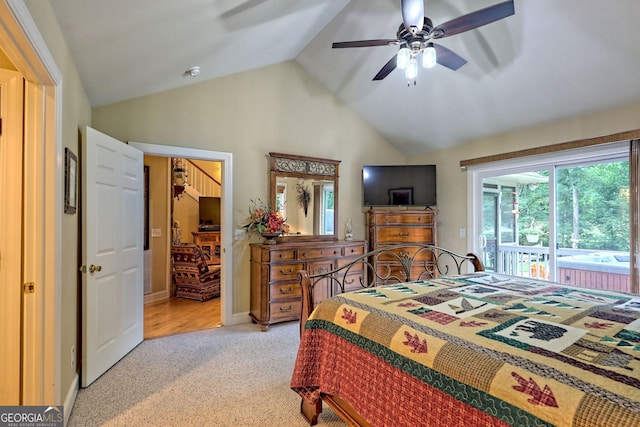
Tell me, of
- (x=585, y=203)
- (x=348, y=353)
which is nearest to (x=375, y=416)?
(x=348, y=353)

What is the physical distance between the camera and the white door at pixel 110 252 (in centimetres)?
243

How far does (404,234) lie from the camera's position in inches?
178

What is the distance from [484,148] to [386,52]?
72.1 inches

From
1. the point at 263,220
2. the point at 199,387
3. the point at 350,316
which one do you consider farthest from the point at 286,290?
the point at 350,316

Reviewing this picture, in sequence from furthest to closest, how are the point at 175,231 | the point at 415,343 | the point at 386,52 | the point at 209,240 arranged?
the point at 209,240 < the point at 175,231 < the point at 386,52 < the point at 415,343

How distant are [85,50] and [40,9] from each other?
68 centimetres

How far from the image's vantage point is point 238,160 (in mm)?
3873

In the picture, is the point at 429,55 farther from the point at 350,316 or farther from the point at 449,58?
the point at 350,316

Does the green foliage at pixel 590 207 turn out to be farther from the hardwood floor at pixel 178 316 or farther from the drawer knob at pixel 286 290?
the hardwood floor at pixel 178 316

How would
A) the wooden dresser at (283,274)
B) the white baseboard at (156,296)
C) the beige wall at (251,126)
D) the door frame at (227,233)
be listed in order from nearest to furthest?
the beige wall at (251,126) < the wooden dresser at (283,274) < the door frame at (227,233) < the white baseboard at (156,296)

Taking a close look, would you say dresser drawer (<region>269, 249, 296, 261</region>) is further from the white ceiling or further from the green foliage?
the green foliage

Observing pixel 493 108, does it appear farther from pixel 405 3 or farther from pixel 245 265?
pixel 245 265

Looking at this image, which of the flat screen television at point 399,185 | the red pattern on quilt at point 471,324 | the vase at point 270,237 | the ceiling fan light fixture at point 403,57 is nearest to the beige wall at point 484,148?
the flat screen television at point 399,185

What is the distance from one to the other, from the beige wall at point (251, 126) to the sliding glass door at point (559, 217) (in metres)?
1.77
